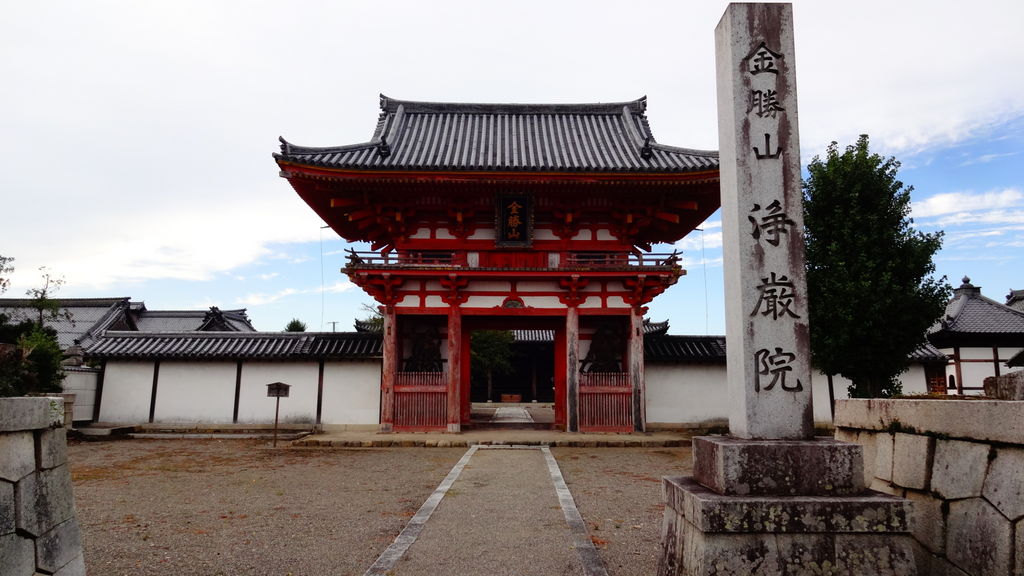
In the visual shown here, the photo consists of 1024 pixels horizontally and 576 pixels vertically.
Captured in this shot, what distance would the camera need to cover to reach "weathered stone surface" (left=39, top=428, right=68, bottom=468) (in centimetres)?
387

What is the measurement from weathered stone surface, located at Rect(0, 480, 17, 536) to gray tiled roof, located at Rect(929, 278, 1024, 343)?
23614 millimetres

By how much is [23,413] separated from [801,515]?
5211 millimetres

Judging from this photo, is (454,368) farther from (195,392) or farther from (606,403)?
(195,392)

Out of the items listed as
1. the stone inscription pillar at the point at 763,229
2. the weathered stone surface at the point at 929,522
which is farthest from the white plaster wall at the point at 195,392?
the weathered stone surface at the point at 929,522

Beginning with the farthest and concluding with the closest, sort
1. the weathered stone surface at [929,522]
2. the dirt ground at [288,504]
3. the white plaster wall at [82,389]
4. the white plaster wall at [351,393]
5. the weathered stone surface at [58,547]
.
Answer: the white plaster wall at [351,393], the white plaster wall at [82,389], the dirt ground at [288,504], the weathered stone surface at [929,522], the weathered stone surface at [58,547]

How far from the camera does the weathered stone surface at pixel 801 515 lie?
3711 mm

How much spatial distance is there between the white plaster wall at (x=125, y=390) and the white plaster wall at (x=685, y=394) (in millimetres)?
14911

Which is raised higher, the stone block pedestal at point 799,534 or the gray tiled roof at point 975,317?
the gray tiled roof at point 975,317

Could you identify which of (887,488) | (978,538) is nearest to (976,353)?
(887,488)

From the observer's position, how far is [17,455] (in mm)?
3619

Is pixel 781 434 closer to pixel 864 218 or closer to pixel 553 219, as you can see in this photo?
pixel 864 218

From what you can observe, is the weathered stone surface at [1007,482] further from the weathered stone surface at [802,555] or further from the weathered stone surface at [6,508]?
the weathered stone surface at [6,508]

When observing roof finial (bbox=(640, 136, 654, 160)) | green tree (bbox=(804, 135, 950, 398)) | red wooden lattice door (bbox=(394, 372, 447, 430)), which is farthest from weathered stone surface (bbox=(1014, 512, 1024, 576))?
roof finial (bbox=(640, 136, 654, 160))

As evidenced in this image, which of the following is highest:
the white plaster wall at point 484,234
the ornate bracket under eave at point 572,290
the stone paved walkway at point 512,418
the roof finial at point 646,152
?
the roof finial at point 646,152
